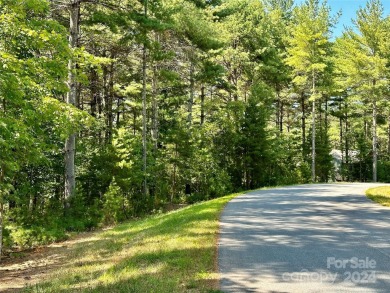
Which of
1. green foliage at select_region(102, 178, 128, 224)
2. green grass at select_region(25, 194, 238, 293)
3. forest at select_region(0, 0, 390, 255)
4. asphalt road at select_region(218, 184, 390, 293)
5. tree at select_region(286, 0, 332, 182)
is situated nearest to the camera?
asphalt road at select_region(218, 184, 390, 293)

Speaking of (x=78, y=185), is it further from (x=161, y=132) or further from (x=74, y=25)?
(x=161, y=132)

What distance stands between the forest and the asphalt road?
4946mm

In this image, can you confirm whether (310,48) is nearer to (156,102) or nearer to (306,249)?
(156,102)

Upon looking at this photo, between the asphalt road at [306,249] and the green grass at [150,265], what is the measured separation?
335mm

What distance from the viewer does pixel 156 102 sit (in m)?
22.4

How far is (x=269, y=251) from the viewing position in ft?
22.0

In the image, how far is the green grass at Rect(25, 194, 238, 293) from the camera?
17.1 feet

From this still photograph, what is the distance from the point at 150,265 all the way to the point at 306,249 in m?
2.94

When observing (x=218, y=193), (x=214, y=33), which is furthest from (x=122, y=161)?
(x=214, y=33)

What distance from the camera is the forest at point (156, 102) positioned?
8.90 m

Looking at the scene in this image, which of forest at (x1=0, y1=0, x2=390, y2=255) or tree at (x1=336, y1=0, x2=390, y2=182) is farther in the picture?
tree at (x1=336, y1=0, x2=390, y2=182)

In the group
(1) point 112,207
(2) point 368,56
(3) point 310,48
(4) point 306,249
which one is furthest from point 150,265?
(2) point 368,56

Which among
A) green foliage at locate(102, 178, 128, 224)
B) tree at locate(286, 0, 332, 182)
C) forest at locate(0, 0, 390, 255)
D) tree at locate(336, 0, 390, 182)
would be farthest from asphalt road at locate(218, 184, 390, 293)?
tree at locate(336, 0, 390, 182)

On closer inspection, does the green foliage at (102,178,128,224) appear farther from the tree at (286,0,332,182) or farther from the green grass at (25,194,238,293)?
the tree at (286,0,332,182)
